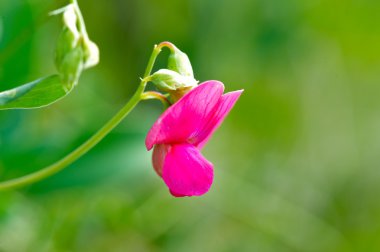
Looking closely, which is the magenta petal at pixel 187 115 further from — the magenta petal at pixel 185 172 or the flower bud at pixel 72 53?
the flower bud at pixel 72 53

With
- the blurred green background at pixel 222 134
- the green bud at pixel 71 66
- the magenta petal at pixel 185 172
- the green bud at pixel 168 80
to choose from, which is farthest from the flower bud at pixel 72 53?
the blurred green background at pixel 222 134

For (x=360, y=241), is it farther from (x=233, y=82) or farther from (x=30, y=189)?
(x=30, y=189)

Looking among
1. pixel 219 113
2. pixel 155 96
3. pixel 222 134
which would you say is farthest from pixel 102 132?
pixel 222 134

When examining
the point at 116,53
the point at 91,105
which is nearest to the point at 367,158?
the point at 116,53

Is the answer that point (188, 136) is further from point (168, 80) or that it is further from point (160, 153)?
point (168, 80)

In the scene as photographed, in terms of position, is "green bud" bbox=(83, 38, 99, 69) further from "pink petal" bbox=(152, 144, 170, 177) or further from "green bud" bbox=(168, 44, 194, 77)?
"pink petal" bbox=(152, 144, 170, 177)

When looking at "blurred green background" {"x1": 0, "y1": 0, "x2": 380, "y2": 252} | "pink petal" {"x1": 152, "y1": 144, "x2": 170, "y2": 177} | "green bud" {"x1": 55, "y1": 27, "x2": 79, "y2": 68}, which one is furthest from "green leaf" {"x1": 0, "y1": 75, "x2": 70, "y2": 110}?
"blurred green background" {"x1": 0, "y1": 0, "x2": 380, "y2": 252}
